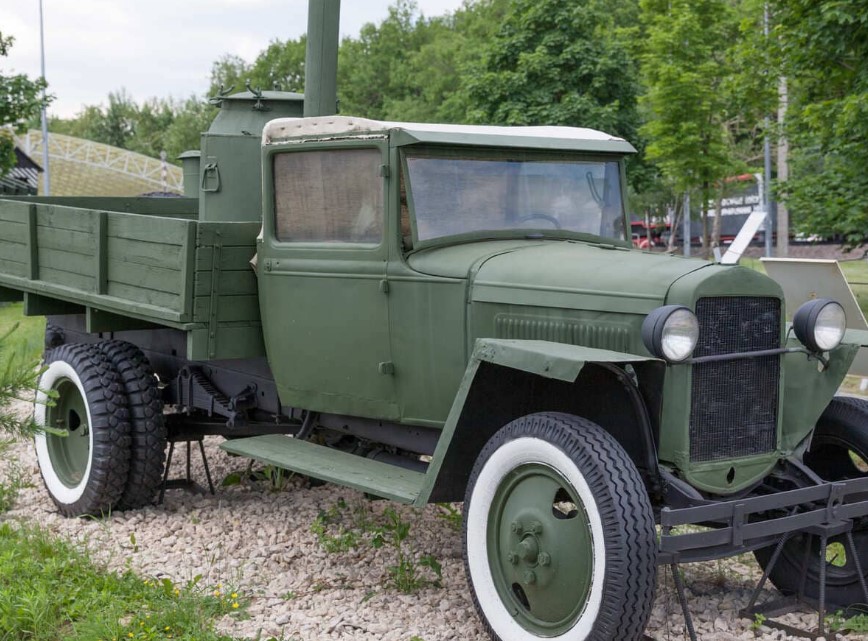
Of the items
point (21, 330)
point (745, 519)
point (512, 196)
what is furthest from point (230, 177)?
point (21, 330)

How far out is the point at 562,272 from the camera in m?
4.31

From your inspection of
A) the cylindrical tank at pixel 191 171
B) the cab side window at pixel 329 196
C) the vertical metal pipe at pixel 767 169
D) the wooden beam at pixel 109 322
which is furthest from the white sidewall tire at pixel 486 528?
the vertical metal pipe at pixel 767 169

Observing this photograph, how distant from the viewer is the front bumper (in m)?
3.57

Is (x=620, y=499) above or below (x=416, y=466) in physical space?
above

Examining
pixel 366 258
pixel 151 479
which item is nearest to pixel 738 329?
pixel 366 258

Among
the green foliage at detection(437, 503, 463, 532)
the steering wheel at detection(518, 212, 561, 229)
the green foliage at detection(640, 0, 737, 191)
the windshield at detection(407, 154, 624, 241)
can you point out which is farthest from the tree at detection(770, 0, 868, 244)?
the green foliage at detection(437, 503, 463, 532)

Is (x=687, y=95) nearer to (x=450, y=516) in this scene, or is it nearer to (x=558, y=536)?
(x=450, y=516)

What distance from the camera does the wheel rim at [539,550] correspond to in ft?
12.0

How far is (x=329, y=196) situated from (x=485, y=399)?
4.82 ft

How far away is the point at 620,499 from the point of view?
137 inches

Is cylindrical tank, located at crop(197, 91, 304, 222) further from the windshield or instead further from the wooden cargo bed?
the windshield

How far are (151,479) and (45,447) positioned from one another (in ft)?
2.58

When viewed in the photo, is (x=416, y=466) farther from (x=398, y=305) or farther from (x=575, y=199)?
(x=575, y=199)

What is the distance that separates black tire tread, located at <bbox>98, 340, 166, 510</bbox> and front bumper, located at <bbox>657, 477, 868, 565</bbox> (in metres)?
3.13
